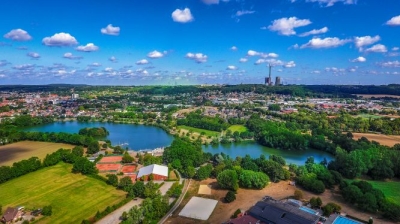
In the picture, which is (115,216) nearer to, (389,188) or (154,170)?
(154,170)

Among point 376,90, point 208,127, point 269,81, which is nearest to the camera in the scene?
point 208,127

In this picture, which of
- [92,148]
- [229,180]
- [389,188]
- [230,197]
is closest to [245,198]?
[230,197]

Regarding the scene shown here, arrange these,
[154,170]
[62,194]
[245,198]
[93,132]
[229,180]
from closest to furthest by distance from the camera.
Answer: [245,198], [62,194], [229,180], [154,170], [93,132]

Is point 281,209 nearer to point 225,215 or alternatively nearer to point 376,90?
point 225,215

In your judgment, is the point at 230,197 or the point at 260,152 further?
the point at 260,152

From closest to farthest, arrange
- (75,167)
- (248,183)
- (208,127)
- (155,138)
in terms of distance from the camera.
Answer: (248,183), (75,167), (155,138), (208,127)

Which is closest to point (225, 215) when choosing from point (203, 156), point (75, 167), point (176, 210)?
point (176, 210)

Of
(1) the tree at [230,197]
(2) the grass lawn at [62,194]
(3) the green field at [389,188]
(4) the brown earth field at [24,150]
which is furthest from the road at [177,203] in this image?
(4) the brown earth field at [24,150]
